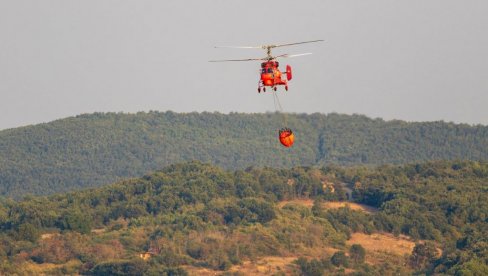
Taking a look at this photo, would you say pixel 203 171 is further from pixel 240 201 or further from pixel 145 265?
pixel 145 265

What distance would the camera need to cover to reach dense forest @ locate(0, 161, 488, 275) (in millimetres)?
129000

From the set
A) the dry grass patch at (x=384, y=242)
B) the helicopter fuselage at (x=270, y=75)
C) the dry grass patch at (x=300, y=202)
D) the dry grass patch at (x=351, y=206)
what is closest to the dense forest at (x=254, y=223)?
the dry grass patch at (x=300, y=202)

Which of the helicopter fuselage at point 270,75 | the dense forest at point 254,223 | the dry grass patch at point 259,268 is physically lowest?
the dry grass patch at point 259,268

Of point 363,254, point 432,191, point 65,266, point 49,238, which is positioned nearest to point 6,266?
point 65,266

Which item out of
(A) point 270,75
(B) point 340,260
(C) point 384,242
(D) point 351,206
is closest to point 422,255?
(B) point 340,260

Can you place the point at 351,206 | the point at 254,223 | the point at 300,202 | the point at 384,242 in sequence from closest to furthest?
the point at 384,242 < the point at 254,223 < the point at 351,206 < the point at 300,202

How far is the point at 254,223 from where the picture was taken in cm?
14738

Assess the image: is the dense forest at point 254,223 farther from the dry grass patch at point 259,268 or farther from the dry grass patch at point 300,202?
the dry grass patch at point 300,202

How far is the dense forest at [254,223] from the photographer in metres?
129

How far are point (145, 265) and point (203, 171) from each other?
53.4 meters

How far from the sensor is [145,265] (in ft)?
413

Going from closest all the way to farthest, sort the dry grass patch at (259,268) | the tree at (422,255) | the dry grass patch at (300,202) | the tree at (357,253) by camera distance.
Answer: the dry grass patch at (259,268), the tree at (422,255), the tree at (357,253), the dry grass patch at (300,202)

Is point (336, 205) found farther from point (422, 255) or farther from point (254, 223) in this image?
point (422, 255)

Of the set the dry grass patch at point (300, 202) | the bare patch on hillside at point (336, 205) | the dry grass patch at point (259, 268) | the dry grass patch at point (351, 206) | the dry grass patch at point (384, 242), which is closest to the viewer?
the dry grass patch at point (259, 268)
